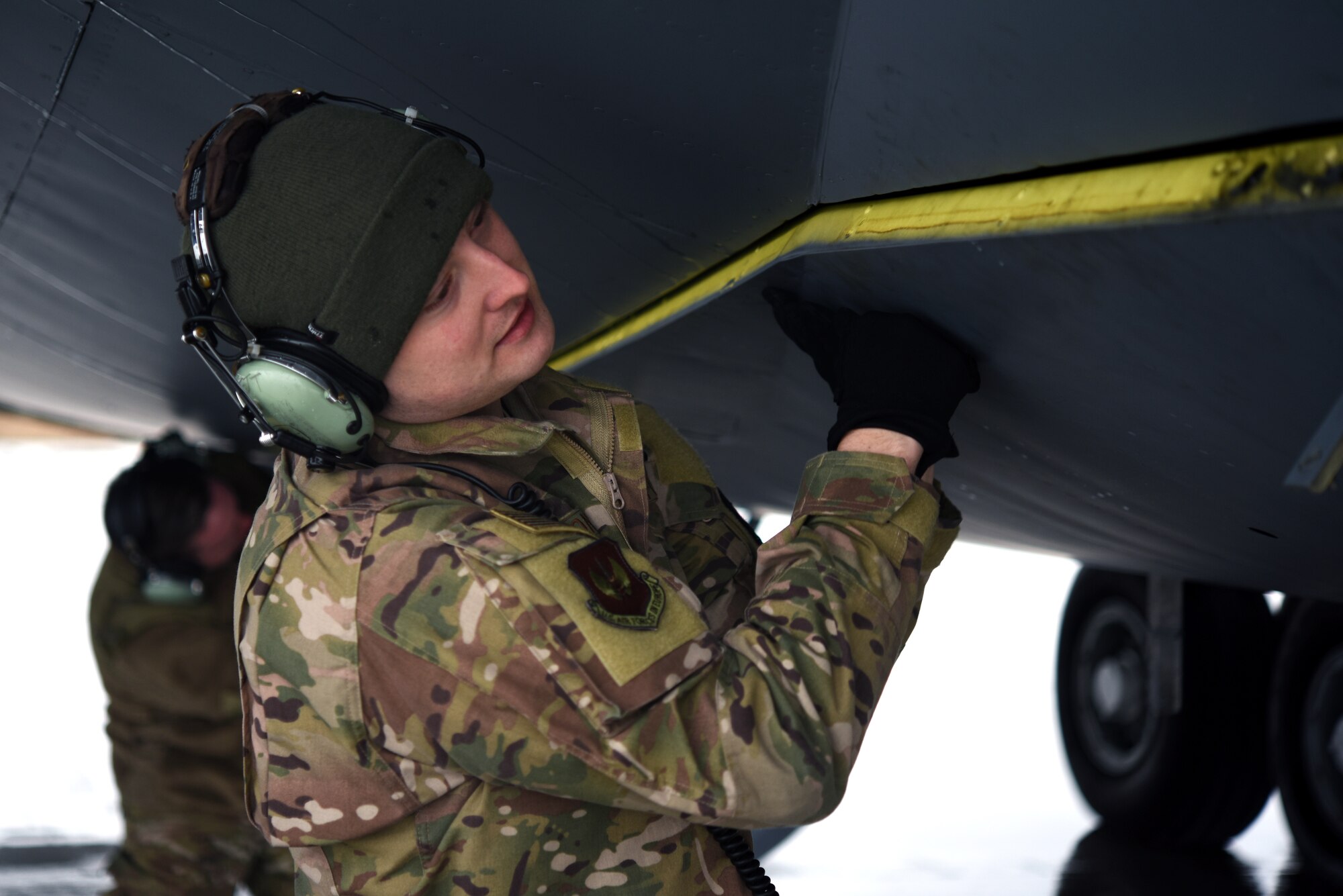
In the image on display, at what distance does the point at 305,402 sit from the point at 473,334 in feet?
0.60

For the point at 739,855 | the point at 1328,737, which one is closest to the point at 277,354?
the point at 739,855

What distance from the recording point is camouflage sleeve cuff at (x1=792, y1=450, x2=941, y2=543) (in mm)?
1287

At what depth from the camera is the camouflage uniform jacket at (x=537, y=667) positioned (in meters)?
1.11

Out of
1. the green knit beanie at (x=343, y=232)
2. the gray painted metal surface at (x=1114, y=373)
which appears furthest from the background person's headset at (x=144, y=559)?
the green knit beanie at (x=343, y=232)

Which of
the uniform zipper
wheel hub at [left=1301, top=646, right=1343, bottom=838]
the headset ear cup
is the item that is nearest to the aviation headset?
the headset ear cup

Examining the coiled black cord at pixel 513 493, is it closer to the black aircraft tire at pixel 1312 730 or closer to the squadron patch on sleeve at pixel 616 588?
the squadron patch on sleeve at pixel 616 588

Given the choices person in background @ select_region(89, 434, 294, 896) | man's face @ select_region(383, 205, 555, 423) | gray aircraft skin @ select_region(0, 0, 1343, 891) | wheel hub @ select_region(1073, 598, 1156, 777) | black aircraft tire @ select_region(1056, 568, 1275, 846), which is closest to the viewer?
A: gray aircraft skin @ select_region(0, 0, 1343, 891)

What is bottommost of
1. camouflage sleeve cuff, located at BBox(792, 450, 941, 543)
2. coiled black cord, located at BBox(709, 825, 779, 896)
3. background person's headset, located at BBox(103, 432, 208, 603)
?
coiled black cord, located at BBox(709, 825, 779, 896)

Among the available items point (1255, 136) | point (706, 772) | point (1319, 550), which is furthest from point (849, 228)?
point (1319, 550)

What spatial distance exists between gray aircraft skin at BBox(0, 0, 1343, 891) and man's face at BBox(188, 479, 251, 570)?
1.56m

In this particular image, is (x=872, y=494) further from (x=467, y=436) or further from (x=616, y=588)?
(x=467, y=436)

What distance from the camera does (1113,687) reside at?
4.23 m

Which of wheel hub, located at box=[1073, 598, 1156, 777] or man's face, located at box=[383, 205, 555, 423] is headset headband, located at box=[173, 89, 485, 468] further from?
wheel hub, located at box=[1073, 598, 1156, 777]

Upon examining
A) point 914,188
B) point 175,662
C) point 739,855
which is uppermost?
point 914,188
